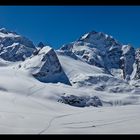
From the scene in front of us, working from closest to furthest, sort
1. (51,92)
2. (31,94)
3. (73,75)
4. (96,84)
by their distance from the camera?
(31,94) → (51,92) → (96,84) → (73,75)

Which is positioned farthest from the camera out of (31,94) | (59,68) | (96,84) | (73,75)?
(73,75)

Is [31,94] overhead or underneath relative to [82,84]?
overhead

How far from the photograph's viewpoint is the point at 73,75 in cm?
19038

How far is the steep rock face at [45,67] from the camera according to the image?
132 metres

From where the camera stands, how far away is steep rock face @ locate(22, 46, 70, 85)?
435 feet

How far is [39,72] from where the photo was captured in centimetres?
13175

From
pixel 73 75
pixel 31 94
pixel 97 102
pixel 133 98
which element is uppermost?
pixel 31 94

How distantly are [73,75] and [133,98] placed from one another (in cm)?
6137

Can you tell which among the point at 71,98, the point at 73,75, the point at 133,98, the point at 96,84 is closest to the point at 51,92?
the point at 71,98

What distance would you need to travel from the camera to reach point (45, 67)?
136625mm
